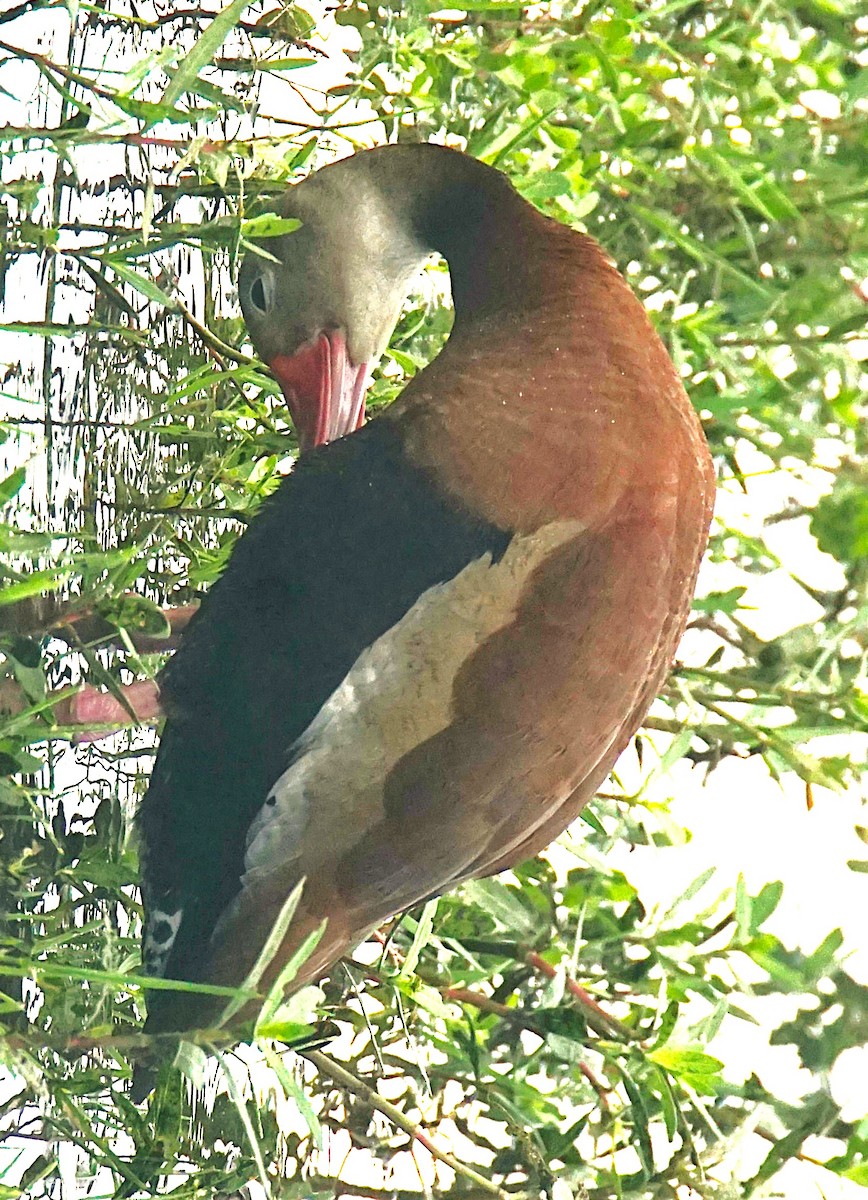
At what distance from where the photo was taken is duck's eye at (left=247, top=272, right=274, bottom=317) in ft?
1.79

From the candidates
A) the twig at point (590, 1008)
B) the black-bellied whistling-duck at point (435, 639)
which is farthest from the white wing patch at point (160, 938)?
the twig at point (590, 1008)

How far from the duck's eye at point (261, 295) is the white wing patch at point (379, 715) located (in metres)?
0.16

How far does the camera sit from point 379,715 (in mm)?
427

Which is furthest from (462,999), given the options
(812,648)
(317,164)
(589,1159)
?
(317,164)

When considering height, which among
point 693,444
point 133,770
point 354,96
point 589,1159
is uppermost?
point 354,96

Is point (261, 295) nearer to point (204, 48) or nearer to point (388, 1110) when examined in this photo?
point (204, 48)

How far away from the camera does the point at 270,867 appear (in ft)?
1.40

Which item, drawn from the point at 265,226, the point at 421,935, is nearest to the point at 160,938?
the point at 421,935

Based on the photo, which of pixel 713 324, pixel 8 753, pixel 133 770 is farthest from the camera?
pixel 713 324

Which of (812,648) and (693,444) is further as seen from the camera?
(812,648)

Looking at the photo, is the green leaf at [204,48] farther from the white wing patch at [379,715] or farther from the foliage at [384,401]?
the white wing patch at [379,715]

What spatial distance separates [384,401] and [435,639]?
181 millimetres

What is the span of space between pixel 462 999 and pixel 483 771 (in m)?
0.15

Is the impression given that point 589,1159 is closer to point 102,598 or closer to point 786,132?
point 102,598
